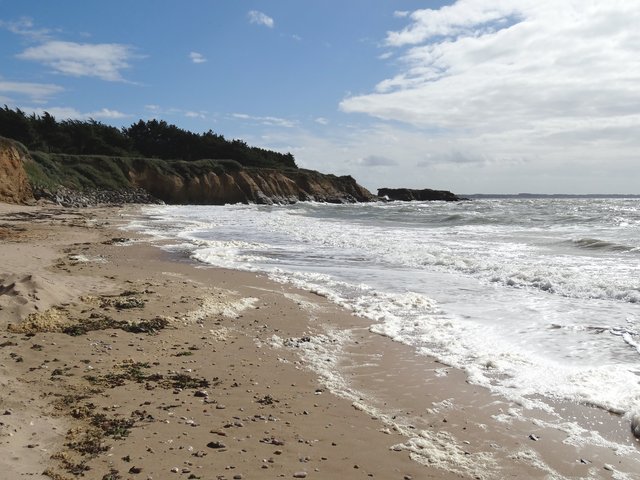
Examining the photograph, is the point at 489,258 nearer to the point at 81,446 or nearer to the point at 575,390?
the point at 575,390

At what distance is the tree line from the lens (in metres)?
47.5

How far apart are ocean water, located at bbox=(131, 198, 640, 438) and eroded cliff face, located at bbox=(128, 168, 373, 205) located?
3379cm

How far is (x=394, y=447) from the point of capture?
12.3ft

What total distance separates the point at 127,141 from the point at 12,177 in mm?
30352

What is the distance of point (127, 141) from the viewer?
5912 cm

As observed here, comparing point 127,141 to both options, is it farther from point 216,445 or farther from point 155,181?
point 216,445

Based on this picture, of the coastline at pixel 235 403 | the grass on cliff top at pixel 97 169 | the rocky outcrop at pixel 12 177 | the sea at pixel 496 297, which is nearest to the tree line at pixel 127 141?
the grass on cliff top at pixel 97 169

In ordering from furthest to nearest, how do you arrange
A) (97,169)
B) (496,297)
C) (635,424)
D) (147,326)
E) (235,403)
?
1. (97,169)
2. (496,297)
3. (147,326)
4. (235,403)
5. (635,424)

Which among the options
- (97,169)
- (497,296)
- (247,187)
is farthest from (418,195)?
(497,296)

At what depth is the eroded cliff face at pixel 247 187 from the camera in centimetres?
5081

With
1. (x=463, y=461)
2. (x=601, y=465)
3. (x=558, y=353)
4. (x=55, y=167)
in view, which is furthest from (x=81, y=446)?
(x=55, y=167)

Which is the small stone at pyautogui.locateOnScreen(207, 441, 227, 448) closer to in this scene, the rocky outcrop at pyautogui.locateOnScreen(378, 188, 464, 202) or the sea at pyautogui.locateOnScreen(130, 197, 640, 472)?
the sea at pyautogui.locateOnScreen(130, 197, 640, 472)

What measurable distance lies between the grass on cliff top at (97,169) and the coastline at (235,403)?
31791 millimetres

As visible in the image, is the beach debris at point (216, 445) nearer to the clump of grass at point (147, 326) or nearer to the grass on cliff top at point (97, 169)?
the clump of grass at point (147, 326)
